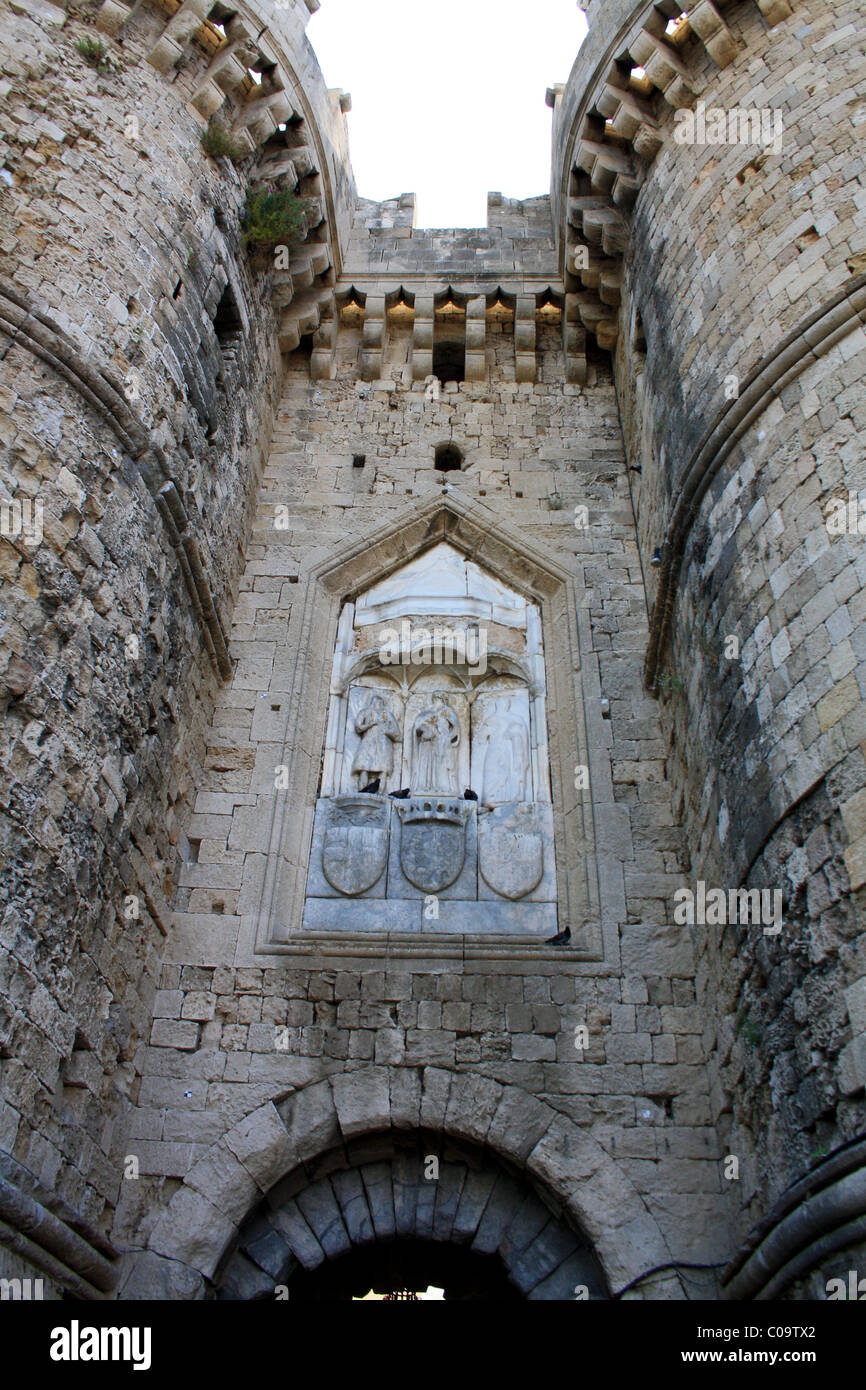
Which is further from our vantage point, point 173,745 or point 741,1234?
point 173,745

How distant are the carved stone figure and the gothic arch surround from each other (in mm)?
198

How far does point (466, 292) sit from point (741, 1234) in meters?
7.78

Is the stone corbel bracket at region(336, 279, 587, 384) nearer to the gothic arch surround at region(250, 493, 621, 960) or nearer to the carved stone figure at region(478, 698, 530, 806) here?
the gothic arch surround at region(250, 493, 621, 960)

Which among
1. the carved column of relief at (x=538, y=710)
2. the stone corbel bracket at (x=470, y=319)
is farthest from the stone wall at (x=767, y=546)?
the stone corbel bracket at (x=470, y=319)

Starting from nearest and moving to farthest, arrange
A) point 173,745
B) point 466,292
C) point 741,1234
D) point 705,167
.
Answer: point 741,1234, point 173,745, point 705,167, point 466,292

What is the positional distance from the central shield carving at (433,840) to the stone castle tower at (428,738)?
2 centimetres

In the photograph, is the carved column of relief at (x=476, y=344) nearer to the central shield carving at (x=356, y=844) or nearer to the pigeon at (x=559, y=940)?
the central shield carving at (x=356, y=844)

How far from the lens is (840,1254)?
11.9 feet

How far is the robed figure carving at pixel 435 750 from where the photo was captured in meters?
6.62

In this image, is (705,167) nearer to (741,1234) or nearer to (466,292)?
(466,292)

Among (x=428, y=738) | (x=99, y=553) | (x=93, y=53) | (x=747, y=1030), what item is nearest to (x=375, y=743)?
(x=428, y=738)

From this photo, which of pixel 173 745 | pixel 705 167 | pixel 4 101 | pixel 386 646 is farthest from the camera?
pixel 386 646
